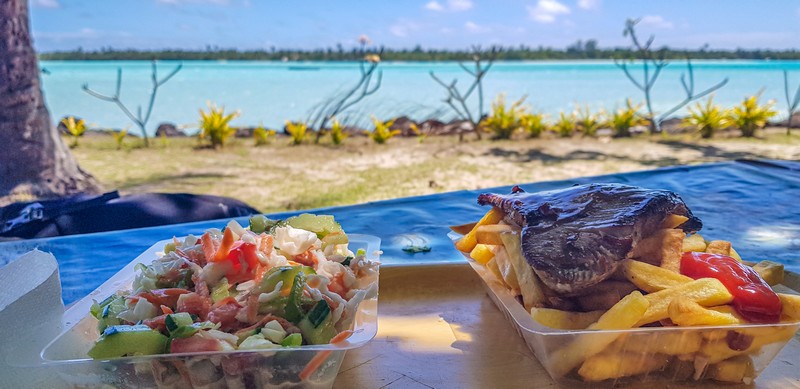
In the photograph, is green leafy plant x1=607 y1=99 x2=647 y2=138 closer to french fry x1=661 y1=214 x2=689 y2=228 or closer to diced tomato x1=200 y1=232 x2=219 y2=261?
french fry x1=661 y1=214 x2=689 y2=228

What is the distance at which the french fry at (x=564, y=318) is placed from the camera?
91cm

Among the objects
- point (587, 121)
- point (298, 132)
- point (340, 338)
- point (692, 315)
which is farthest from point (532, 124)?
point (340, 338)

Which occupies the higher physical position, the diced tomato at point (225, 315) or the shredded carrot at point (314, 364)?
the diced tomato at point (225, 315)

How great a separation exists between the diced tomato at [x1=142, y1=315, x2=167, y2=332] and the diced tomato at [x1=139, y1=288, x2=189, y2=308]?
78 mm

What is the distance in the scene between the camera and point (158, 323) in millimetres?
909

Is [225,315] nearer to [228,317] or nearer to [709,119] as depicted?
[228,317]

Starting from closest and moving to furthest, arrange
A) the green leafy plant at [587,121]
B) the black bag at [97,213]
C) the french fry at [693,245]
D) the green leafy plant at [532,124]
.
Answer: the french fry at [693,245]
the black bag at [97,213]
the green leafy plant at [532,124]
the green leafy plant at [587,121]

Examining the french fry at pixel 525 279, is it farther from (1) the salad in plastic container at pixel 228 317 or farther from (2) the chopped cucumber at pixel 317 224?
(2) the chopped cucumber at pixel 317 224

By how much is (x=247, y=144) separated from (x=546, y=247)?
9.35m

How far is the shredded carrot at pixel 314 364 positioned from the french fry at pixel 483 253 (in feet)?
1.45

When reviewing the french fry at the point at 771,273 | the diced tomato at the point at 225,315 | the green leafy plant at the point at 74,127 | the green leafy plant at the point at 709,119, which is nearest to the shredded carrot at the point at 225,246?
the diced tomato at the point at 225,315

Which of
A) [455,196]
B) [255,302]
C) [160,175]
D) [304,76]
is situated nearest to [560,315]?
[255,302]

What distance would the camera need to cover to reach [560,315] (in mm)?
913

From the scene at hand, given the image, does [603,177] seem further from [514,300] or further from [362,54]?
[362,54]
